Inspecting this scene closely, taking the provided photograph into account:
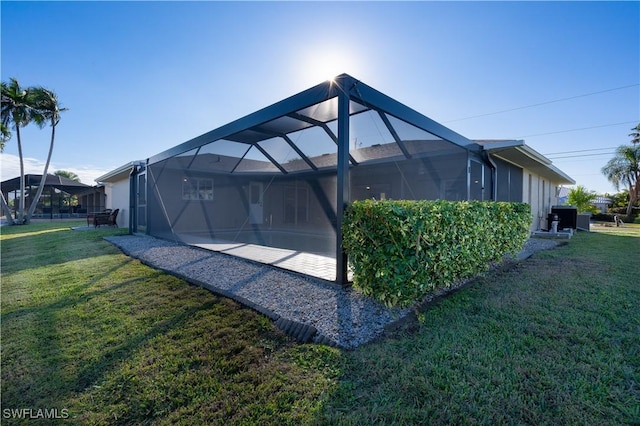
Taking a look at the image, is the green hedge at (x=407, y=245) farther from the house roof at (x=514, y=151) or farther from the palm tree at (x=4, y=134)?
the palm tree at (x=4, y=134)

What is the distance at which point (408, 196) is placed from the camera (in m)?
9.13

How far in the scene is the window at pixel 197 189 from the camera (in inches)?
428

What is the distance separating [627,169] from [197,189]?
34425mm

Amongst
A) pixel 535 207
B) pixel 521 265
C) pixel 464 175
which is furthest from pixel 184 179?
pixel 535 207

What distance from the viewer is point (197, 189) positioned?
11086 mm

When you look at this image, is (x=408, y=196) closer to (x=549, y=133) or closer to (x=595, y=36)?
(x=595, y=36)

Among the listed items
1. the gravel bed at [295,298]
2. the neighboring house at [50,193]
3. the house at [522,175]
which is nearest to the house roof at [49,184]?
the neighboring house at [50,193]

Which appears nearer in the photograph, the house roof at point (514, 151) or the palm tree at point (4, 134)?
the house roof at point (514, 151)

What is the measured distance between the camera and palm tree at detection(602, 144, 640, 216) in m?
23.9

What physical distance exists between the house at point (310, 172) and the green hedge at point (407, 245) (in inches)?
19.0

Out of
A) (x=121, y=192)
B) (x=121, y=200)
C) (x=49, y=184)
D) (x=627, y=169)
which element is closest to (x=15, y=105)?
(x=121, y=192)

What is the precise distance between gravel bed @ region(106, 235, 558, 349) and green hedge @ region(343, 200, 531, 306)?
276 mm

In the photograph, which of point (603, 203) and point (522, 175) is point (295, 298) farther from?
point (603, 203)

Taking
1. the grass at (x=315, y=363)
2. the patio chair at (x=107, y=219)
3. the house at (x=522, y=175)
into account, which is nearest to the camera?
the grass at (x=315, y=363)
